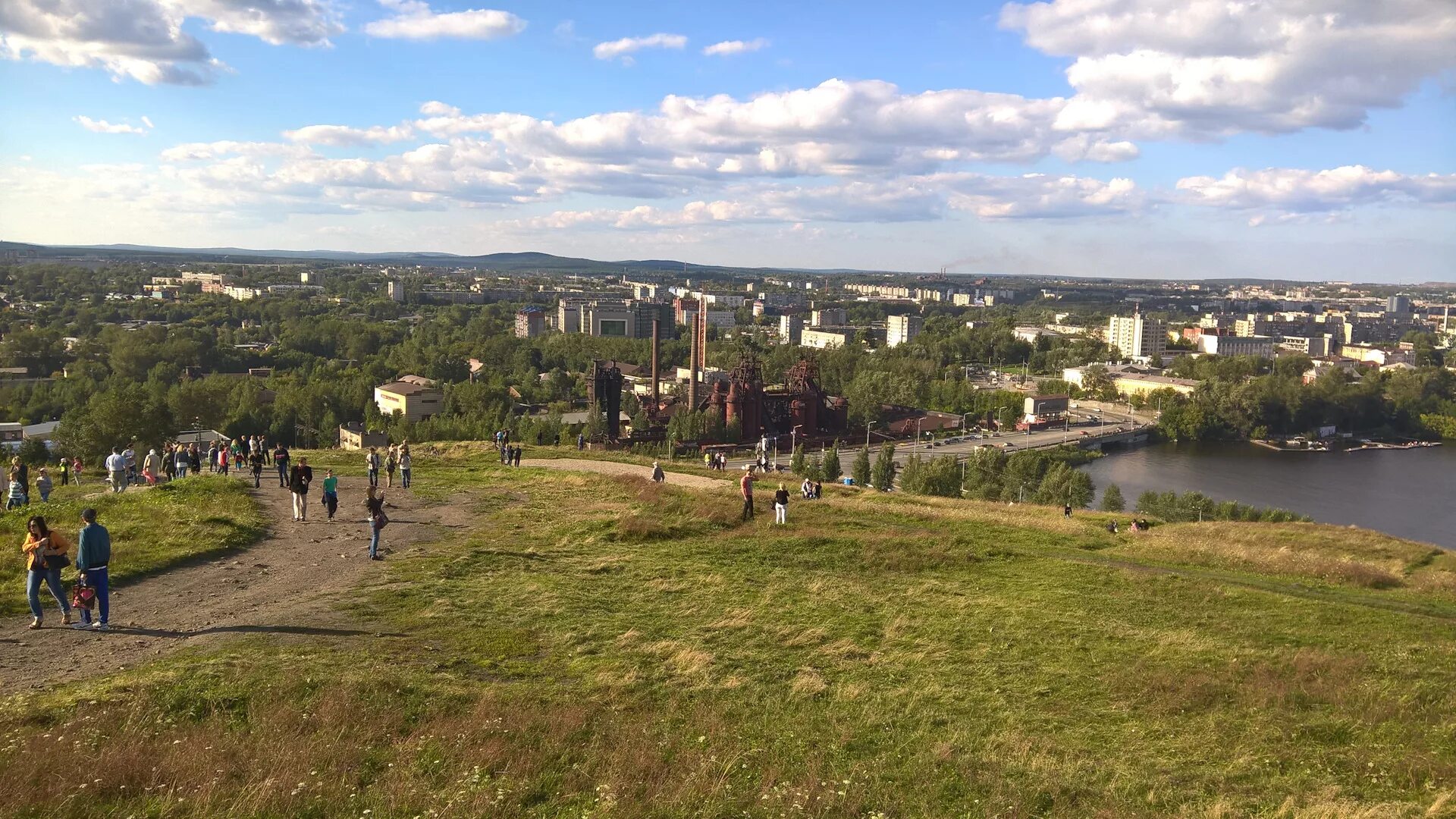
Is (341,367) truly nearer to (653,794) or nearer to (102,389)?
(102,389)

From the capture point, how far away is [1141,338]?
140750mm

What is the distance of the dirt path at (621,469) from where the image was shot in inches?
866

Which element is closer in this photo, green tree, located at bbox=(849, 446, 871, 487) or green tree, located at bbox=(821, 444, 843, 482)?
green tree, located at bbox=(849, 446, 871, 487)

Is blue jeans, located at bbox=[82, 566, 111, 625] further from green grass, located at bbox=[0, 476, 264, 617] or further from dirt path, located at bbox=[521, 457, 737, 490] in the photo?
dirt path, located at bbox=[521, 457, 737, 490]

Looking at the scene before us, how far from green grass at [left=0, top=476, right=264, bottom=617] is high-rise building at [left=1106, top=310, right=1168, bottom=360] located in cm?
13608

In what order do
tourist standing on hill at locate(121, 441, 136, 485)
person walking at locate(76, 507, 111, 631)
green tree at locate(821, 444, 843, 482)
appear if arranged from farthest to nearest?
green tree at locate(821, 444, 843, 482) → tourist standing on hill at locate(121, 441, 136, 485) → person walking at locate(76, 507, 111, 631)

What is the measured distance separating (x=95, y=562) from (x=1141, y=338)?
148 metres

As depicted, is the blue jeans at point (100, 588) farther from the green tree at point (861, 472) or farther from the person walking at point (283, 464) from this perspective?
the green tree at point (861, 472)

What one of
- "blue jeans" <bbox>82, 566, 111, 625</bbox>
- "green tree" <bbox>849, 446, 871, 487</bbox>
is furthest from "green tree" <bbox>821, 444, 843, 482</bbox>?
"blue jeans" <bbox>82, 566, 111, 625</bbox>

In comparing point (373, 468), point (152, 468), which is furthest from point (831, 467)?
point (152, 468)

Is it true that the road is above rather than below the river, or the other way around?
above

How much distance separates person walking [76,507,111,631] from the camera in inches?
341

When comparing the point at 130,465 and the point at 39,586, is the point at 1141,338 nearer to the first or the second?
the point at 130,465

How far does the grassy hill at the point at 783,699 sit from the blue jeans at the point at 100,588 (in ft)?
4.27
